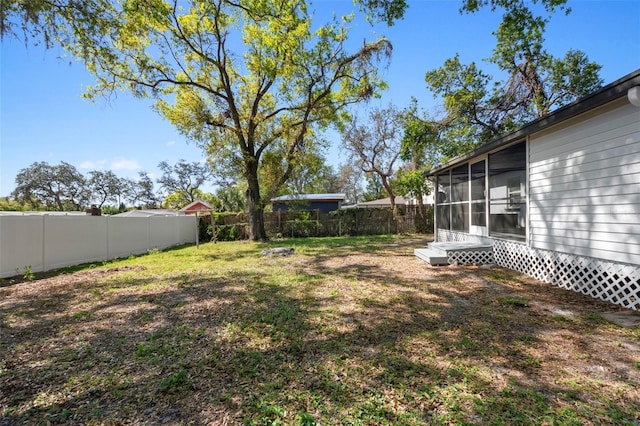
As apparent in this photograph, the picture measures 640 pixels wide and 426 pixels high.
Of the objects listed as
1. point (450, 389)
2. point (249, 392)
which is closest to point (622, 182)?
point (450, 389)

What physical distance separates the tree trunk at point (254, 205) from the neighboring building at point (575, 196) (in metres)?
9.67

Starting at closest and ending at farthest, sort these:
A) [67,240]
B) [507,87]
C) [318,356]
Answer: [318,356]
[67,240]
[507,87]

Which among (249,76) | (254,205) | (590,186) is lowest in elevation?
(590,186)

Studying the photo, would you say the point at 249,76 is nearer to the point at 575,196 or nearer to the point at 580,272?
the point at 575,196

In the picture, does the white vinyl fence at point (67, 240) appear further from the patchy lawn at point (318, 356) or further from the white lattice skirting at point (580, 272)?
the white lattice skirting at point (580, 272)

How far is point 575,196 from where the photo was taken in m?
4.79

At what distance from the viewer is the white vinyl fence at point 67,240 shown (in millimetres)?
6789

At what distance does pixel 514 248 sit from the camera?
21.0 feet

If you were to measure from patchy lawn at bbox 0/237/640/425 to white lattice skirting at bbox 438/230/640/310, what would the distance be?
230 millimetres

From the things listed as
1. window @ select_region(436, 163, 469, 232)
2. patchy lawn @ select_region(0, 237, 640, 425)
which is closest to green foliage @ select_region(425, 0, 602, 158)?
window @ select_region(436, 163, 469, 232)

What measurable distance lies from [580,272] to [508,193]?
260cm

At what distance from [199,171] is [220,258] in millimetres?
37418

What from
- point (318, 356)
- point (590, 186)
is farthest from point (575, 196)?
point (318, 356)

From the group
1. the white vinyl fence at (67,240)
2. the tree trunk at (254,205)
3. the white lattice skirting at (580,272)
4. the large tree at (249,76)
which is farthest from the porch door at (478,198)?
the white vinyl fence at (67,240)
